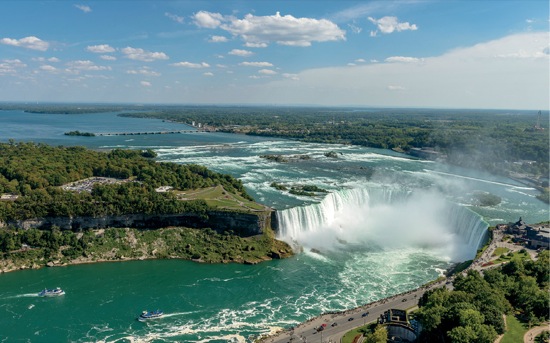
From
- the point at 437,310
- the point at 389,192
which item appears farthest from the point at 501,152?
the point at 437,310

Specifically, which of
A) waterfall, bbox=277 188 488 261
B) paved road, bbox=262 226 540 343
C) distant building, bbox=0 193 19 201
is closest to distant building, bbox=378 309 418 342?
paved road, bbox=262 226 540 343

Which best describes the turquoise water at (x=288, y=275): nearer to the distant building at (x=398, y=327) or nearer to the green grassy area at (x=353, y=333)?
the green grassy area at (x=353, y=333)

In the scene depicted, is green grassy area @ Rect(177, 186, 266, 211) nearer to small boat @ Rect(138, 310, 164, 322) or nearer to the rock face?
the rock face

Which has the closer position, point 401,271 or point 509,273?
point 509,273

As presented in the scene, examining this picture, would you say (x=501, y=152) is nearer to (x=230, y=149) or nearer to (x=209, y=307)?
(x=230, y=149)

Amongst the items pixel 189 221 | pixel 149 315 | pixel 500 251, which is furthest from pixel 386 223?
pixel 149 315
